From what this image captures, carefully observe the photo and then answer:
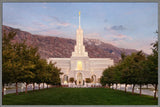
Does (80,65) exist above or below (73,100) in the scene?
above

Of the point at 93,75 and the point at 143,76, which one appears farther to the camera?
the point at 93,75

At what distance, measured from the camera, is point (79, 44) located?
181375 mm

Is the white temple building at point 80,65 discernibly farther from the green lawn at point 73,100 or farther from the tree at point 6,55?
the tree at point 6,55

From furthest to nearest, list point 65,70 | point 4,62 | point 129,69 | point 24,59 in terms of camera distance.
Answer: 1. point 65,70
2. point 129,69
3. point 24,59
4. point 4,62

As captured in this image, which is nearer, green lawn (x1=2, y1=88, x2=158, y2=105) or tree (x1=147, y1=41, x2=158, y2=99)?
green lawn (x1=2, y1=88, x2=158, y2=105)

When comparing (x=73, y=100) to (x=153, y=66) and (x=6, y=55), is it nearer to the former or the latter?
(x=6, y=55)

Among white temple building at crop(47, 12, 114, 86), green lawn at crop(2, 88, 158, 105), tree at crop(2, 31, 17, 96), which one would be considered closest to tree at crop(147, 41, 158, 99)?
green lawn at crop(2, 88, 158, 105)

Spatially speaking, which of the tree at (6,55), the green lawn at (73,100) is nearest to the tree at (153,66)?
the green lawn at (73,100)

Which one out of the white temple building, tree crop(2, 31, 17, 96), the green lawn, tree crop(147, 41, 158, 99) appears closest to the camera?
tree crop(2, 31, 17, 96)

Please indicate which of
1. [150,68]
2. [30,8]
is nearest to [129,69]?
[150,68]

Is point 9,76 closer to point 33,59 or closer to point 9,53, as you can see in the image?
point 9,53

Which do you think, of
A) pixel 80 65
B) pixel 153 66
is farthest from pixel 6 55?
pixel 80 65

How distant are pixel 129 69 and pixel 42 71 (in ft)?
59.8

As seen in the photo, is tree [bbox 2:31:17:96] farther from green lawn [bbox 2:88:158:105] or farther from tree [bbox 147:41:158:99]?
tree [bbox 147:41:158:99]
